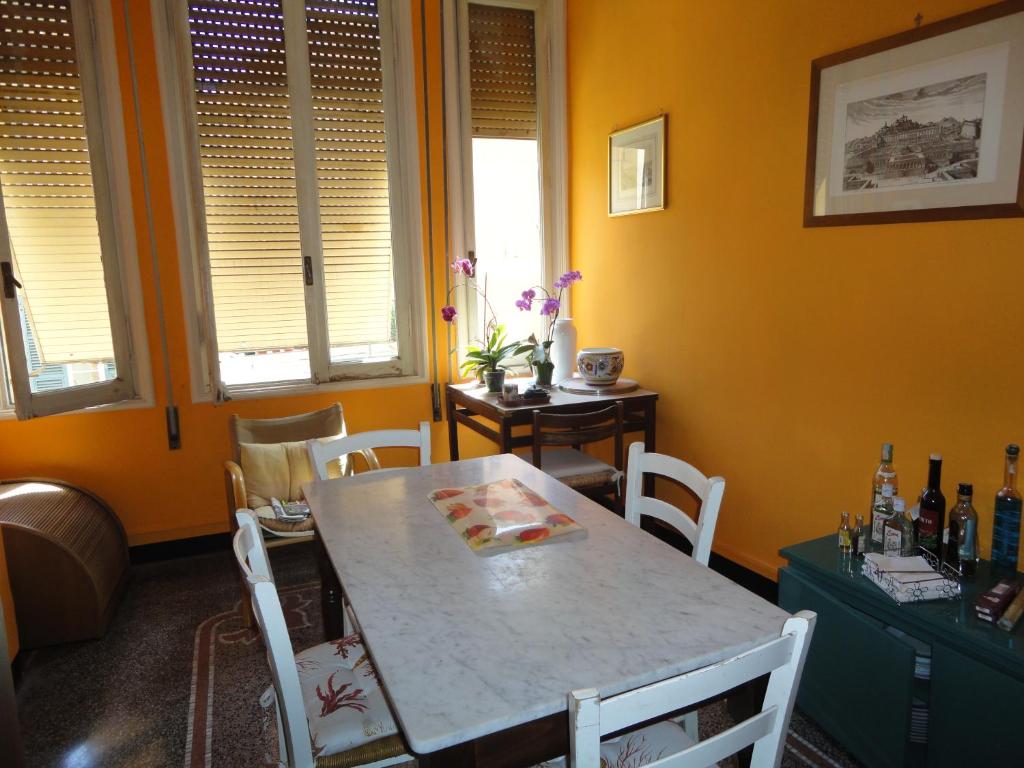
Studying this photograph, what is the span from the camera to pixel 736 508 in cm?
287

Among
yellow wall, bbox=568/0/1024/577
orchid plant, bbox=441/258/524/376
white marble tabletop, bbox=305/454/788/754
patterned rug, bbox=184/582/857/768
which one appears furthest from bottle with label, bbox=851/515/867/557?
orchid plant, bbox=441/258/524/376

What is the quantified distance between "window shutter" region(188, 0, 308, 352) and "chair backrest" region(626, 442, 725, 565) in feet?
7.07

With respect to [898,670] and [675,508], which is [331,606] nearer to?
[675,508]

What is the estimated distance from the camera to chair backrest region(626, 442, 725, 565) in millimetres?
1682

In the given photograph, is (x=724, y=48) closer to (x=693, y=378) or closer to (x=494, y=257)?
(x=693, y=378)

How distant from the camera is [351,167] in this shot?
136 inches

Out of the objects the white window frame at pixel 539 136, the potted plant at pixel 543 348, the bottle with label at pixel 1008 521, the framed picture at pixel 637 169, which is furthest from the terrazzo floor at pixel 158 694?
the framed picture at pixel 637 169

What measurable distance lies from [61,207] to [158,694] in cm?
197

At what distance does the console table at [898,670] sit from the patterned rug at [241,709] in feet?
0.31

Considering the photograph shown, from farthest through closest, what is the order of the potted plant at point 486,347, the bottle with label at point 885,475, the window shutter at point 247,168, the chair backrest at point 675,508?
the potted plant at point 486,347, the window shutter at point 247,168, the bottle with label at point 885,475, the chair backrest at point 675,508

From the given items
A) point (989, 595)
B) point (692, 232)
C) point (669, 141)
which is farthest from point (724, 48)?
point (989, 595)

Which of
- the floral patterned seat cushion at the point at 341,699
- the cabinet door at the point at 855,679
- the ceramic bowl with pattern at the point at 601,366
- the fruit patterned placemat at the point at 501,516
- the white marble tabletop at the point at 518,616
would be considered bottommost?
the cabinet door at the point at 855,679

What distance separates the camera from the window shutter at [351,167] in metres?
3.36

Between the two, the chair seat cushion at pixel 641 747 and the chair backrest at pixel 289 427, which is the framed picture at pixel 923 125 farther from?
the chair backrest at pixel 289 427
